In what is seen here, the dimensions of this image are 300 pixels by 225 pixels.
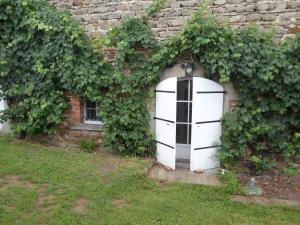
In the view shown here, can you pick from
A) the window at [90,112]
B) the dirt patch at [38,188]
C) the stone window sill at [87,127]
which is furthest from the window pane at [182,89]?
the dirt patch at [38,188]

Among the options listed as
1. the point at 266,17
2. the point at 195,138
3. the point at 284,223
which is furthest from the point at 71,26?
the point at 284,223

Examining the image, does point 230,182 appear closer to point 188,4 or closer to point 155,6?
point 188,4

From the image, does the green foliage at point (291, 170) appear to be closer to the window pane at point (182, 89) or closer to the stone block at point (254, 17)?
the window pane at point (182, 89)

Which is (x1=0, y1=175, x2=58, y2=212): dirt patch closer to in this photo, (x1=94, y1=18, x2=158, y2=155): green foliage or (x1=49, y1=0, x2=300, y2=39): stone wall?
(x1=94, y1=18, x2=158, y2=155): green foliage

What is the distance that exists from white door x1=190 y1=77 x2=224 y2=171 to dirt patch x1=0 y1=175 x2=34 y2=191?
3.31m

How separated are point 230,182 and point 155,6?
13.3 feet

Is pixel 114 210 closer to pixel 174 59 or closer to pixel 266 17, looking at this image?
pixel 174 59

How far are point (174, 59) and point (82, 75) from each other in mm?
2151

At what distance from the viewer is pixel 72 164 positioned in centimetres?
698

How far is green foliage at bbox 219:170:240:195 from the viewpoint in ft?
19.4

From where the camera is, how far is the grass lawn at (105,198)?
4844 millimetres

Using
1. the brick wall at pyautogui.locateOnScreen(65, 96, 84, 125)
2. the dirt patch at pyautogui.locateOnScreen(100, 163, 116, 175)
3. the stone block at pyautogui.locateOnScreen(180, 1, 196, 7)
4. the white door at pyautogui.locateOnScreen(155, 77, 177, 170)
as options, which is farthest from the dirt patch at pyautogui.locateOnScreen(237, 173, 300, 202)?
the brick wall at pyautogui.locateOnScreen(65, 96, 84, 125)

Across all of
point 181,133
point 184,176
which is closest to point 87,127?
point 181,133

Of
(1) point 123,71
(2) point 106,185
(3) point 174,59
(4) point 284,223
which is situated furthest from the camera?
(1) point 123,71
